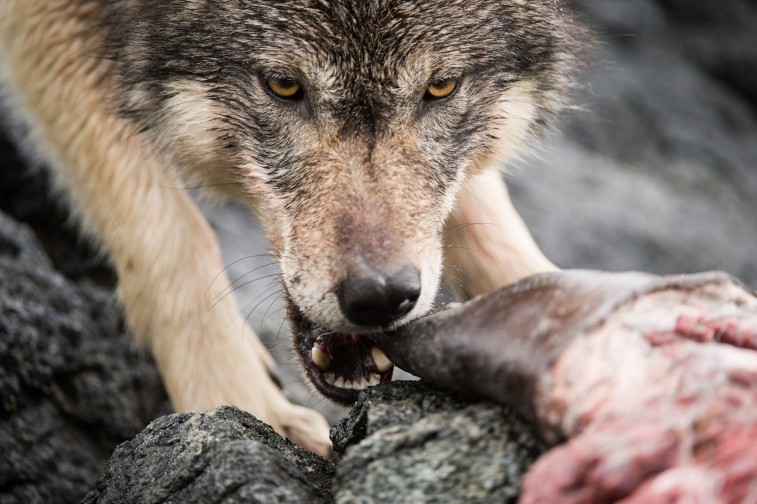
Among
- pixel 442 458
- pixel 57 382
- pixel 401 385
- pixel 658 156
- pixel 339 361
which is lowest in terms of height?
pixel 658 156

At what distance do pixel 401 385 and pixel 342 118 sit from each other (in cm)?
107

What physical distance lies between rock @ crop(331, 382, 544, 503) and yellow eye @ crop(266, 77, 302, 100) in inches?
55.3

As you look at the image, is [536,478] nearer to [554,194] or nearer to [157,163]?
[157,163]

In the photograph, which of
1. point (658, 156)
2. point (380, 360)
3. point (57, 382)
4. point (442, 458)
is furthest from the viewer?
point (658, 156)

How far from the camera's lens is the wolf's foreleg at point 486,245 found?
387 cm

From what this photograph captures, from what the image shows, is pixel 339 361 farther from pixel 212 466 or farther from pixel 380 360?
pixel 212 466

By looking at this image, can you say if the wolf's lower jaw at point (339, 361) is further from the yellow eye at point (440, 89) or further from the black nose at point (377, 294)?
the yellow eye at point (440, 89)

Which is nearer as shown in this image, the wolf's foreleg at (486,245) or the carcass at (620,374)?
the carcass at (620,374)

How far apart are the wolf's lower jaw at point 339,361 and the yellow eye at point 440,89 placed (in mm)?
965

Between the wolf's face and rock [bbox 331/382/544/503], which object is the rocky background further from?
the wolf's face

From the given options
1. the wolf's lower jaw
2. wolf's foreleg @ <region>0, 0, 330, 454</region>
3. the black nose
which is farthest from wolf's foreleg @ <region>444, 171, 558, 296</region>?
the black nose

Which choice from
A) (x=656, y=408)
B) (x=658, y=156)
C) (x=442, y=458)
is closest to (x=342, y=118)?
(x=442, y=458)

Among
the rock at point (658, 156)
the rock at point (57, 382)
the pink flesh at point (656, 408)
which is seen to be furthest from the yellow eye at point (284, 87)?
the rock at point (658, 156)

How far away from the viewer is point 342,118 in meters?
2.93
